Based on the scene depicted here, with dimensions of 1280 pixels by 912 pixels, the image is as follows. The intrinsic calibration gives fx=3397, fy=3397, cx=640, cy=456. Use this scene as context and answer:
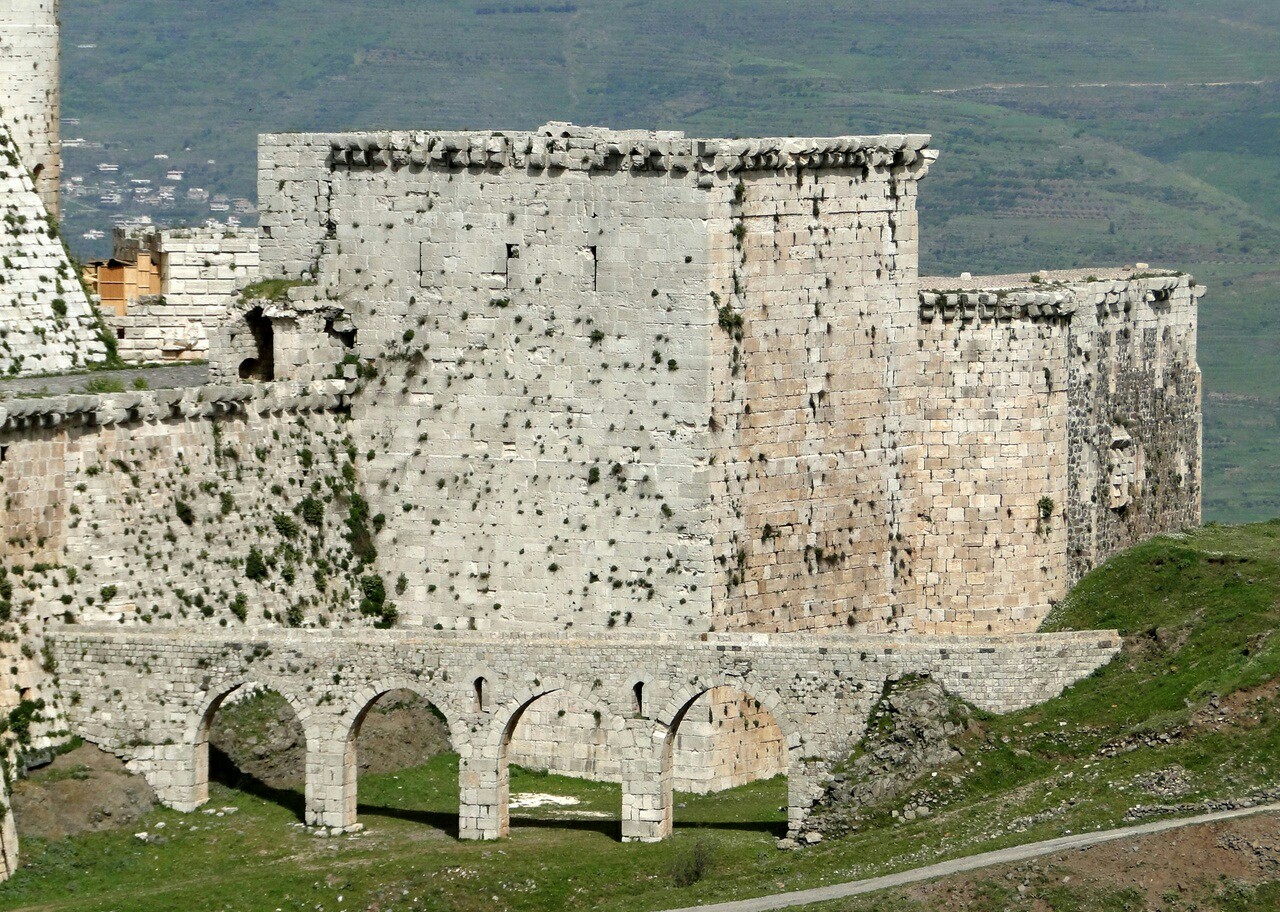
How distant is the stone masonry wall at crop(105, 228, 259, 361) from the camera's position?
79.6m

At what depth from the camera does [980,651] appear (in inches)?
2574

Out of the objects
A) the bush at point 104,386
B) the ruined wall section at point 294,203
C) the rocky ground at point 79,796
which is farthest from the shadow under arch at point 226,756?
the ruined wall section at point 294,203

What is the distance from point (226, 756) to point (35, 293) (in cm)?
1422

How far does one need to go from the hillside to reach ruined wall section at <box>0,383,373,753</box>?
3.88 m

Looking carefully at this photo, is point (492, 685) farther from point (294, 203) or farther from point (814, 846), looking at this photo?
point (294, 203)

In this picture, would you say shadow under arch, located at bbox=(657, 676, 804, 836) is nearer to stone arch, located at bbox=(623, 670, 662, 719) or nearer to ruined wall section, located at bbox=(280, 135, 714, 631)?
stone arch, located at bbox=(623, 670, 662, 719)

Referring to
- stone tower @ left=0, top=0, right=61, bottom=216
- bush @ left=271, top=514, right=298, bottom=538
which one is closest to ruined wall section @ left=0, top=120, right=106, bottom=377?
stone tower @ left=0, top=0, right=61, bottom=216

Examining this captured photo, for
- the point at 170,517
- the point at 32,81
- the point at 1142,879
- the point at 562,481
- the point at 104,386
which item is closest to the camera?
the point at 1142,879

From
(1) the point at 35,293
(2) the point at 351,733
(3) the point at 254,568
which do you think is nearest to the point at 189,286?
(1) the point at 35,293

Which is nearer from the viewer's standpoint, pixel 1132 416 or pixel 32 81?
pixel 1132 416

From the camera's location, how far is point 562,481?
7006cm

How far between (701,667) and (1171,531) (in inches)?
808

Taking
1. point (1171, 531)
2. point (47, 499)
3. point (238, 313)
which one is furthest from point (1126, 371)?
point (47, 499)

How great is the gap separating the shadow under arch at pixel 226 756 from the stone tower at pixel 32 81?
1857cm
